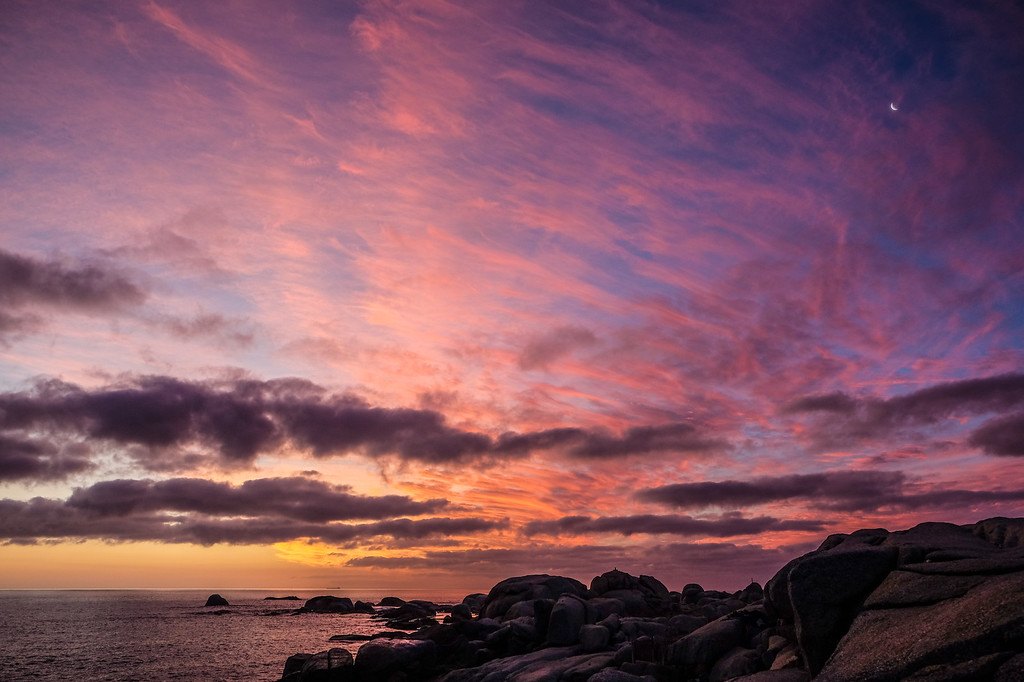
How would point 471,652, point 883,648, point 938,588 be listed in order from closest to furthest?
point 883,648 < point 938,588 < point 471,652

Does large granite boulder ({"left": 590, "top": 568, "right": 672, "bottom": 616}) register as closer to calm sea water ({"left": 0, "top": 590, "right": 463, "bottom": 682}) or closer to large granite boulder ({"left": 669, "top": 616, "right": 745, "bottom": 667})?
calm sea water ({"left": 0, "top": 590, "right": 463, "bottom": 682})

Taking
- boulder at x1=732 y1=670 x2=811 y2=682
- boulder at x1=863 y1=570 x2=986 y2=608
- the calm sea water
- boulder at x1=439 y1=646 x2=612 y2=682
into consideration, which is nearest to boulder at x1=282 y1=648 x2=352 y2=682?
boulder at x1=439 y1=646 x2=612 y2=682

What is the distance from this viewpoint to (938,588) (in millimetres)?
16656

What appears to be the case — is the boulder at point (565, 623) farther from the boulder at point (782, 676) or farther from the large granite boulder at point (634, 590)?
the boulder at point (782, 676)

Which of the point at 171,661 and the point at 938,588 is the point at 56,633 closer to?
the point at 171,661

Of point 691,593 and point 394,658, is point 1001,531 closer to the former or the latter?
point 394,658

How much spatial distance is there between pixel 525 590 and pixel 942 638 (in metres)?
55.2

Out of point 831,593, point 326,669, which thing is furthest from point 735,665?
point 326,669

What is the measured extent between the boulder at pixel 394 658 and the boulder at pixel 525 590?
66.2ft

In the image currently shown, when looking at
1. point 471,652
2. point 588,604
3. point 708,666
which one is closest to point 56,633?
point 471,652

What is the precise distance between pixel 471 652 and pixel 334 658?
34.4ft

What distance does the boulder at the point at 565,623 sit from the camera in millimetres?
42750

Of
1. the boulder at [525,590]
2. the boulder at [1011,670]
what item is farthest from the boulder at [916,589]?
the boulder at [525,590]

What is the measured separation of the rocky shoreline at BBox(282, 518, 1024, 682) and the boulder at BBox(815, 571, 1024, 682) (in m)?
0.03
